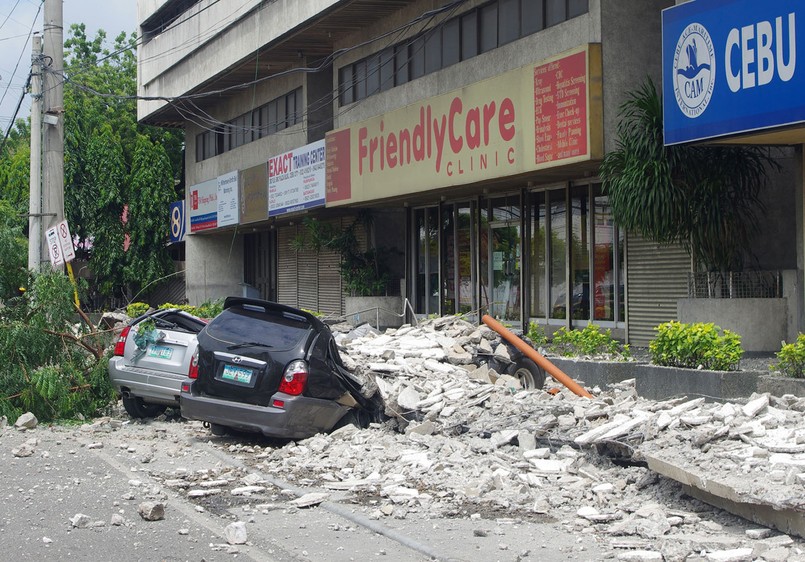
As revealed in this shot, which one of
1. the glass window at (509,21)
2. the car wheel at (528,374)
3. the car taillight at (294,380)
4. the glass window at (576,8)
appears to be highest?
the glass window at (509,21)

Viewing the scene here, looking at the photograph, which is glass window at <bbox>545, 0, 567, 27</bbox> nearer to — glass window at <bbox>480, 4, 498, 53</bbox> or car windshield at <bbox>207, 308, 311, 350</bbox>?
glass window at <bbox>480, 4, 498, 53</bbox>

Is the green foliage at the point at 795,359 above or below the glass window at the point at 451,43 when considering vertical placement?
below

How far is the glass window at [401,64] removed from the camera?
23.5m

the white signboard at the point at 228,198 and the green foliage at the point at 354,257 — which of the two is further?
the white signboard at the point at 228,198

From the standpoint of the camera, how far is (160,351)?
13273 mm

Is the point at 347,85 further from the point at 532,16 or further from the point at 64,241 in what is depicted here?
the point at 64,241

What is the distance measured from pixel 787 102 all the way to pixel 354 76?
51.2ft

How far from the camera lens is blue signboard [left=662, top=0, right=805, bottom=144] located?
12.1m

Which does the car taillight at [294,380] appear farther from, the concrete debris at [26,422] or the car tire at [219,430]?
the concrete debris at [26,422]

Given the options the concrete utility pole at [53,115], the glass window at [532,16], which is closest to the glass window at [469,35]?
the glass window at [532,16]

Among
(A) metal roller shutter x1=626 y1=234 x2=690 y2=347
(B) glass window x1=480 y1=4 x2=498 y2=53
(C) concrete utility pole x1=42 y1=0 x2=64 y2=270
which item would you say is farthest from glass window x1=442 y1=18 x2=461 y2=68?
(C) concrete utility pole x1=42 y1=0 x2=64 y2=270

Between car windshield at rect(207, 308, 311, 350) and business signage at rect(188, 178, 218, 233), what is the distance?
23.0 metres

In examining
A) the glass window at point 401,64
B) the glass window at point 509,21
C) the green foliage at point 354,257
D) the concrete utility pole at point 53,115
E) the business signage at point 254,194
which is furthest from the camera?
the business signage at point 254,194

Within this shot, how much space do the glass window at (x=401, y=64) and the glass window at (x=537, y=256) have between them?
482cm
